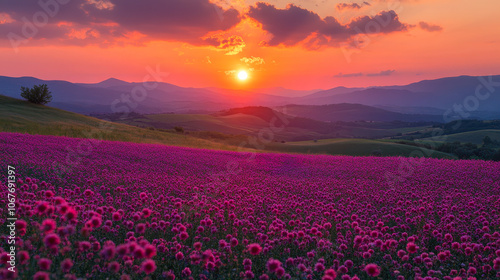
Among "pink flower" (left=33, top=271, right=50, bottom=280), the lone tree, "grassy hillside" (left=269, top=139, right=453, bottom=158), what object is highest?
the lone tree

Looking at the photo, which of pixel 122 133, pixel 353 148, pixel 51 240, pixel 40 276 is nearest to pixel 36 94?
pixel 122 133

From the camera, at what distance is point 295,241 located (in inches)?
250

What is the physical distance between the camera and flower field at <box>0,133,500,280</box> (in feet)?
14.8

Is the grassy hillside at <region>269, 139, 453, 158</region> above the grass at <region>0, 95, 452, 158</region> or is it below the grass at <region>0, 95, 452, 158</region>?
below

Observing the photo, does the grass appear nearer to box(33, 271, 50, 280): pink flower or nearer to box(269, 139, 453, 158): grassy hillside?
box(269, 139, 453, 158): grassy hillside

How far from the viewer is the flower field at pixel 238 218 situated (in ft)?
14.8

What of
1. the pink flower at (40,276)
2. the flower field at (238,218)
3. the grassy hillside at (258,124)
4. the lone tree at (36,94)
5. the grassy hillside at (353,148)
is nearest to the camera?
the pink flower at (40,276)

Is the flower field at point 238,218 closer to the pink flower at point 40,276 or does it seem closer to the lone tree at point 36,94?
the pink flower at point 40,276

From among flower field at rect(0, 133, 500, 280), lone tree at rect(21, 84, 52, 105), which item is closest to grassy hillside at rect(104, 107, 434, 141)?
lone tree at rect(21, 84, 52, 105)

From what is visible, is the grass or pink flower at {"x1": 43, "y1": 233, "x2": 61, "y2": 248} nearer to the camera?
pink flower at {"x1": 43, "y1": 233, "x2": 61, "y2": 248}

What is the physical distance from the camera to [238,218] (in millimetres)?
8211

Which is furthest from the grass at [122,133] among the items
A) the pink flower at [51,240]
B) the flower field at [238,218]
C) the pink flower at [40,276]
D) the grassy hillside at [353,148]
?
the pink flower at [40,276]

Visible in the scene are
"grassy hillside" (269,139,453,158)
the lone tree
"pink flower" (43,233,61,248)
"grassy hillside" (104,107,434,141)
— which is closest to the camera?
"pink flower" (43,233,61,248)

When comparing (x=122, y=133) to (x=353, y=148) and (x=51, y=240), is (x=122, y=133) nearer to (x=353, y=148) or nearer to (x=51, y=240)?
(x=353, y=148)
